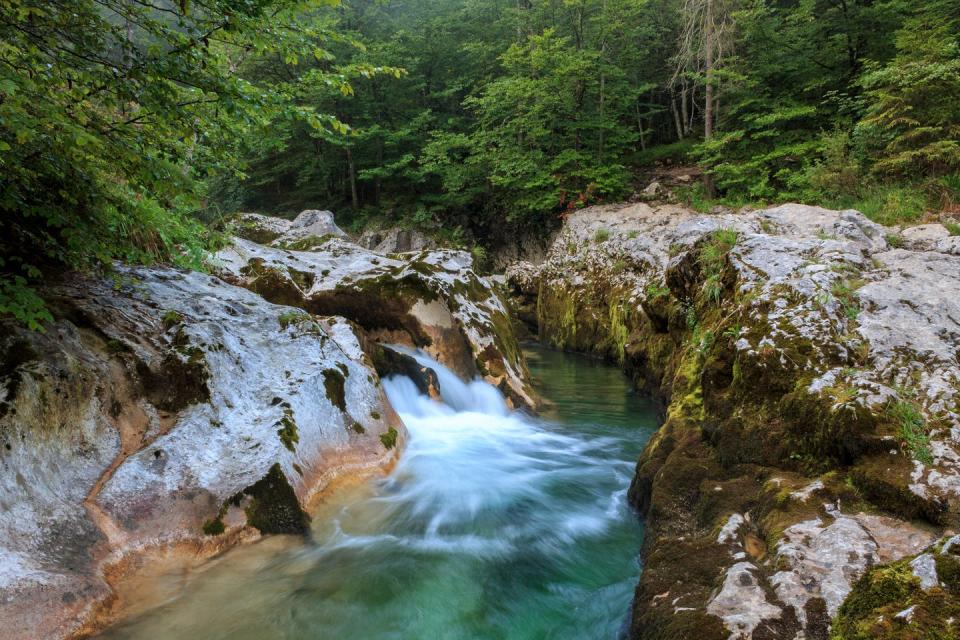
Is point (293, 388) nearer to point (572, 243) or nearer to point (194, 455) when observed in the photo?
point (194, 455)

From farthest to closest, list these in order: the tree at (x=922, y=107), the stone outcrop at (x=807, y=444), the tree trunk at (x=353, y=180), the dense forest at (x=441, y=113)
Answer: the tree trunk at (x=353, y=180) < the tree at (x=922, y=107) < the dense forest at (x=441, y=113) < the stone outcrop at (x=807, y=444)

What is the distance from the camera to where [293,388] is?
4773 millimetres

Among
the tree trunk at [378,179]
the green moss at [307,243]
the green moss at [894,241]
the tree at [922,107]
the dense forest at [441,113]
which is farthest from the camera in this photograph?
the tree trunk at [378,179]

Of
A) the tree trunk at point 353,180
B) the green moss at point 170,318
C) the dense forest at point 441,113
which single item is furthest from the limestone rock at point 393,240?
the green moss at point 170,318

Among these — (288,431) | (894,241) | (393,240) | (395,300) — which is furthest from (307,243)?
(393,240)

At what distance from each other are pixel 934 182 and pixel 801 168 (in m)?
4.67

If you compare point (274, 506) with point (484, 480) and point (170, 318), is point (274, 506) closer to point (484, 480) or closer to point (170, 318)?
point (170, 318)

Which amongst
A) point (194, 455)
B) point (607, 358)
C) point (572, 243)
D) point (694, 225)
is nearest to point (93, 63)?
point (194, 455)

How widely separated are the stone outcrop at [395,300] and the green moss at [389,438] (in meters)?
2.54

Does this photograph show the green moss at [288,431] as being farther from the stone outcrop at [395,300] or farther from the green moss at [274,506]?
the stone outcrop at [395,300]

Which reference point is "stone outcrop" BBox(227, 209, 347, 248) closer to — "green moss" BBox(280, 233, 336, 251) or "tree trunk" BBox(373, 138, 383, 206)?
"green moss" BBox(280, 233, 336, 251)

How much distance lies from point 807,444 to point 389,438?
13.3 feet

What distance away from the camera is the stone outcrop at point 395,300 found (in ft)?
26.6

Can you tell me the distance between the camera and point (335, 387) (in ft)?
16.8
